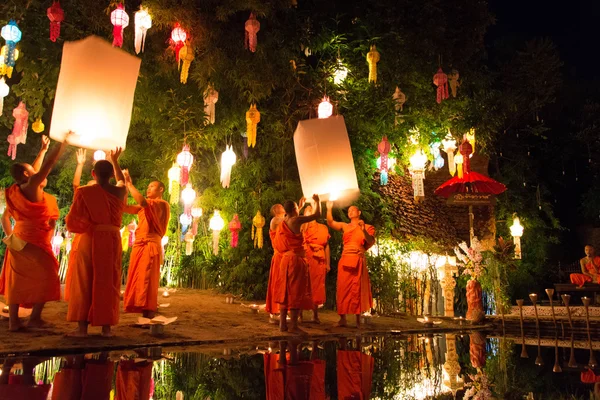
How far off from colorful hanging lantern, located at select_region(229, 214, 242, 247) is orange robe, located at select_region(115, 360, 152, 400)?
6.17 m

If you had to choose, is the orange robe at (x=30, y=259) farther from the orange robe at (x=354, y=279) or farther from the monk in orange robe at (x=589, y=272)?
the monk in orange robe at (x=589, y=272)

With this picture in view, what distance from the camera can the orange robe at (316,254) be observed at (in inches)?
316

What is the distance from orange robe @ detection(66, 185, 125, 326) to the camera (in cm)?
484

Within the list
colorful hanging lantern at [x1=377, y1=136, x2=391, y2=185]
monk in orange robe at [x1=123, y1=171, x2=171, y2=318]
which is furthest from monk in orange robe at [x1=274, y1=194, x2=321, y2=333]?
colorful hanging lantern at [x1=377, y1=136, x2=391, y2=185]

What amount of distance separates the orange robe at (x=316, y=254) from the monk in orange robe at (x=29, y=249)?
372 cm

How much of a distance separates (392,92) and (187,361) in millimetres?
8285

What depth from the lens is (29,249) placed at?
5.18 meters

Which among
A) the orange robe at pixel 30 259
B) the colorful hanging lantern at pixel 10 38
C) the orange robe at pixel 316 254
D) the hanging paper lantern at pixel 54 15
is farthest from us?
the orange robe at pixel 316 254

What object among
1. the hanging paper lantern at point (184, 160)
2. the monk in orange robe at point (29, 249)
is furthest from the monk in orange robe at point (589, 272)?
the monk in orange robe at point (29, 249)

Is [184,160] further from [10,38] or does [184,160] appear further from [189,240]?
[10,38]

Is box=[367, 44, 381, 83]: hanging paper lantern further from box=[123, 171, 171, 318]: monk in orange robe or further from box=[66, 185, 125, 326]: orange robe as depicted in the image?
box=[66, 185, 125, 326]: orange robe

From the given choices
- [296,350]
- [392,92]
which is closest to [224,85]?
[392,92]

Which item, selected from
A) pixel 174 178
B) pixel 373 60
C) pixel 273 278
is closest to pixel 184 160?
pixel 174 178

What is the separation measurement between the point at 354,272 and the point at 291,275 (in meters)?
1.53
